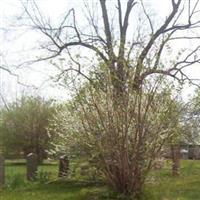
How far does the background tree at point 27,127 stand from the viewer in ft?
98.0

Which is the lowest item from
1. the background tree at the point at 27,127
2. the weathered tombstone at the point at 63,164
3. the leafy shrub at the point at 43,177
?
the leafy shrub at the point at 43,177

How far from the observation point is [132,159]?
11.4 metres

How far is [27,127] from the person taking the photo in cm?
3020

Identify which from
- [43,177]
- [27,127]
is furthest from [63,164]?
[27,127]

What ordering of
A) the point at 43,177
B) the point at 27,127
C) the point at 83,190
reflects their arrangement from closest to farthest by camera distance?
the point at 83,190 < the point at 43,177 < the point at 27,127

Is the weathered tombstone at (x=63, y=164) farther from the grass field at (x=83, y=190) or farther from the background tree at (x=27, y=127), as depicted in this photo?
the background tree at (x=27, y=127)

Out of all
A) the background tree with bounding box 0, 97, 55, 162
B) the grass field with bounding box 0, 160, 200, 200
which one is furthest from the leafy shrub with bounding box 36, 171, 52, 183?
the background tree with bounding box 0, 97, 55, 162

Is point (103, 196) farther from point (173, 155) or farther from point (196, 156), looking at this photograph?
point (196, 156)

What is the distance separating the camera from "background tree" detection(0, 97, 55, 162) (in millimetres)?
29875

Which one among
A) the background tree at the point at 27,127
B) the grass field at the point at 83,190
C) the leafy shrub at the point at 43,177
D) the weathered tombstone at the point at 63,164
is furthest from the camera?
the background tree at the point at 27,127

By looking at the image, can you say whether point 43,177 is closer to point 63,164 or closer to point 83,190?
point 63,164

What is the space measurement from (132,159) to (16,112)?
20.2 metres

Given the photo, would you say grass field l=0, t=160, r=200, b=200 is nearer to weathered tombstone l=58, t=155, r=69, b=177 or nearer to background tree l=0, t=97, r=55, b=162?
weathered tombstone l=58, t=155, r=69, b=177

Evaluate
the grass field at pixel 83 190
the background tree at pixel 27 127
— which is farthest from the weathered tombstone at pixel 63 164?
the background tree at pixel 27 127
